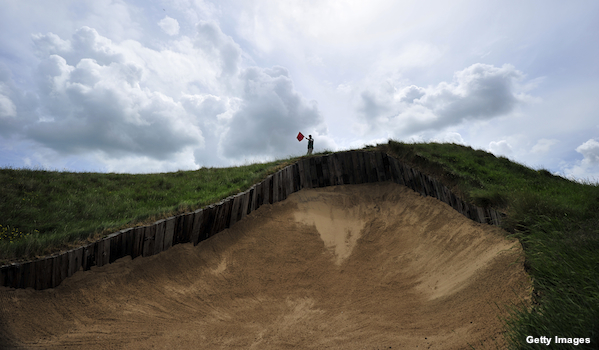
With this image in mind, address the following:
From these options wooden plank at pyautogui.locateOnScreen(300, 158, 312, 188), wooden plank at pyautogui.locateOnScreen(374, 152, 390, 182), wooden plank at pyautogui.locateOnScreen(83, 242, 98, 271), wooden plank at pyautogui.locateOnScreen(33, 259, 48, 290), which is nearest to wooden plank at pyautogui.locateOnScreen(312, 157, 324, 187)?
wooden plank at pyautogui.locateOnScreen(300, 158, 312, 188)

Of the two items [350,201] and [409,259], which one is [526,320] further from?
[350,201]

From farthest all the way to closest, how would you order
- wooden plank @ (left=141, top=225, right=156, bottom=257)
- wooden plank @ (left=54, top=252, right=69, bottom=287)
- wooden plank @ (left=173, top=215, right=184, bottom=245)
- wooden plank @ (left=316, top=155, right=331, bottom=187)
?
wooden plank @ (left=316, top=155, right=331, bottom=187) → wooden plank @ (left=173, top=215, right=184, bottom=245) → wooden plank @ (left=141, top=225, right=156, bottom=257) → wooden plank @ (left=54, top=252, right=69, bottom=287)

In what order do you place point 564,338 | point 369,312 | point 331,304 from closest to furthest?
point 564,338, point 369,312, point 331,304

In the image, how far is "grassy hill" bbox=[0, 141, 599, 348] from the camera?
3604mm

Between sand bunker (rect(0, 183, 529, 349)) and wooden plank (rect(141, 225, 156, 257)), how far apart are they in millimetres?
217

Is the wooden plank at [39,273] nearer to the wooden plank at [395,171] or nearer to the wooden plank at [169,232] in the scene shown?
the wooden plank at [169,232]

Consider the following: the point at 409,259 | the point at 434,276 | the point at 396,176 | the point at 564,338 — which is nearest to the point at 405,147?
the point at 396,176

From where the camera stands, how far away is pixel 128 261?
7742 mm

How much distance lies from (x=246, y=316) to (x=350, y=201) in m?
7.33

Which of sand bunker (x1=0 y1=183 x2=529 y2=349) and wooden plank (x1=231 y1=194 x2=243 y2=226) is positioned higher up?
wooden plank (x1=231 y1=194 x2=243 y2=226)

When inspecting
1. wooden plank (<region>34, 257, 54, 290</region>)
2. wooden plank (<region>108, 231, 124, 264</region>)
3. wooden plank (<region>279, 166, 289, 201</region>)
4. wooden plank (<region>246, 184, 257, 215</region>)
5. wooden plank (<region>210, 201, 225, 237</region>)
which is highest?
wooden plank (<region>279, 166, 289, 201</region>)

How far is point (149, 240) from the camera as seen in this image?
812cm

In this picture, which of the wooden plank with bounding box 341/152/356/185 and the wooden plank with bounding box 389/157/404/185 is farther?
the wooden plank with bounding box 341/152/356/185

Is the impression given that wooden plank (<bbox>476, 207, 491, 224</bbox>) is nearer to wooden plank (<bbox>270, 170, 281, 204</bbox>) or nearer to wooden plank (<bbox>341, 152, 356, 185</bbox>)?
wooden plank (<bbox>341, 152, 356, 185</bbox>)
